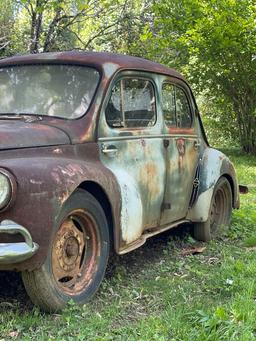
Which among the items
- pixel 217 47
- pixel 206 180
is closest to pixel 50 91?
pixel 206 180

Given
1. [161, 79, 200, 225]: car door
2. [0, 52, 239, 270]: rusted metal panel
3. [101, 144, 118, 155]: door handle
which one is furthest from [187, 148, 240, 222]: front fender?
[101, 144, 118, 155]: door handle

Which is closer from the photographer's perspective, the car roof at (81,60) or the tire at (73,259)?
the tire at (73,259)

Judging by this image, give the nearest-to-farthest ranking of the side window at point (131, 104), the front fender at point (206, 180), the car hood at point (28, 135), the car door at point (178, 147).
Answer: the car hood at point (28, 135) → the side window at point (131, 104) → the car door at point (178, 147) → the front fender at point (206, 180)

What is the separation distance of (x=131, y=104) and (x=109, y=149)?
647 mm

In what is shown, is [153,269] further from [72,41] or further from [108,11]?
[72,41]

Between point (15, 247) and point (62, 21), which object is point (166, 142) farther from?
point (62, 21)

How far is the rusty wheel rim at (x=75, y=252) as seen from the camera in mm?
3789

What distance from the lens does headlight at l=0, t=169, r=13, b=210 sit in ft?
10.8

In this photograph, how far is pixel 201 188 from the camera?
582 centimetres

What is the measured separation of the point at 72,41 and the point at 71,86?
451 inches

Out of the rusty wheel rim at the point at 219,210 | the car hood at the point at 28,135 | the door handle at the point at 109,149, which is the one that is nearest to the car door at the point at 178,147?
the rusty wheel rim at the point at 219,210

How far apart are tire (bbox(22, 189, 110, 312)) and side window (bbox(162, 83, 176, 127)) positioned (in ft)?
5.56

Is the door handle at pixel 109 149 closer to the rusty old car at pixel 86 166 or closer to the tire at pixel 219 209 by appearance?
the rusty old car at pixel 86 166

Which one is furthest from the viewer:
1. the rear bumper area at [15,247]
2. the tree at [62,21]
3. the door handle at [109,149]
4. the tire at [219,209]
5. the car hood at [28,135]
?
the tree at [62,21]
